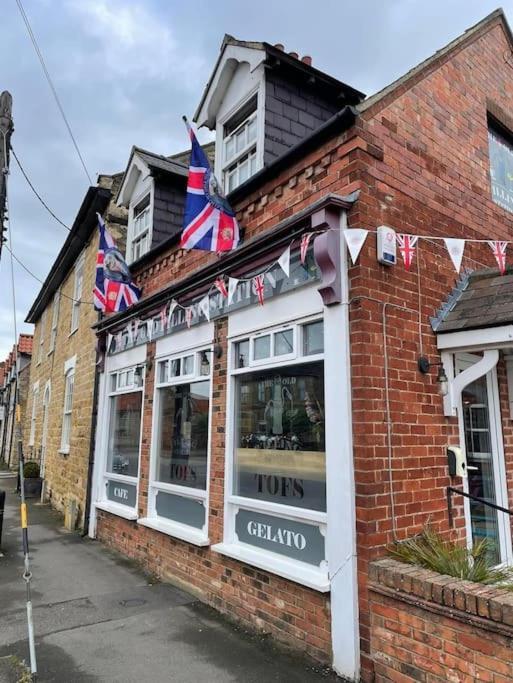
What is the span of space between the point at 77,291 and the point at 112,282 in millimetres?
4778

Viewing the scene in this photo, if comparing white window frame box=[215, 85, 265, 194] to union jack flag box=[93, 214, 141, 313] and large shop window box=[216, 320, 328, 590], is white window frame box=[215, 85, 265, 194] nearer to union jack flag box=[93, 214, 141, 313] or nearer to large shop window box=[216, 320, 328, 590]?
large shop window box=[216, 320, 328, 590]

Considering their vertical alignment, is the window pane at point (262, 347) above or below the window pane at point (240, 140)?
below

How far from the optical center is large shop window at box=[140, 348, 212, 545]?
576 cm

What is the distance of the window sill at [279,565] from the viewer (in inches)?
151

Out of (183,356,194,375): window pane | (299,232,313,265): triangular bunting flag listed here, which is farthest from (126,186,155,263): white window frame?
(299,232,313,265): triangular bunting flag

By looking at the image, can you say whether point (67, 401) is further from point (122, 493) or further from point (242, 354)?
point (242, 354)

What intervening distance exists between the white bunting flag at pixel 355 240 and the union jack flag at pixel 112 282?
4686mm

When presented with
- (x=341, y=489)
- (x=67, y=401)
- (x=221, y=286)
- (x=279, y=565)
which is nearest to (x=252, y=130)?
(x=221, y=286)

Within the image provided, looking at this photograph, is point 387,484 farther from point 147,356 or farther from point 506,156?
point 506,156

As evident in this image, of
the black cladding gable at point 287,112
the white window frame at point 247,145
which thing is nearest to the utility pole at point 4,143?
the white window frame at point 247,145

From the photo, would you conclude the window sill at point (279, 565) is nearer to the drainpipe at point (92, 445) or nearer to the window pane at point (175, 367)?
the window pane at point (175, 367)

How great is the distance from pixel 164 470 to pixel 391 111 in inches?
206

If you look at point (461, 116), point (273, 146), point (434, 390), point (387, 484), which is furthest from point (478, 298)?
point (273, 146)

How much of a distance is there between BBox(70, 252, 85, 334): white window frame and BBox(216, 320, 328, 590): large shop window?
775cm
